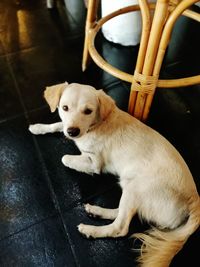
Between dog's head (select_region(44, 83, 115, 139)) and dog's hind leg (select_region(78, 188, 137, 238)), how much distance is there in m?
→ 0.32

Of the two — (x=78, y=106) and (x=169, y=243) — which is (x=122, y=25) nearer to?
(x=78, y=106)

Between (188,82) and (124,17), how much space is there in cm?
77

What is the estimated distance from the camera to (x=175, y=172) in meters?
1.07

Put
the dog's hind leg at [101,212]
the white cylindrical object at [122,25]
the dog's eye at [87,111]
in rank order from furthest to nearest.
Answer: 1. the white cylindrical object at [122,25]
2. the dog's hind leg at [101,212]
3. the dog's eye at [87,111]

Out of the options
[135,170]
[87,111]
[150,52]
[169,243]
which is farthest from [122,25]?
[169,243]

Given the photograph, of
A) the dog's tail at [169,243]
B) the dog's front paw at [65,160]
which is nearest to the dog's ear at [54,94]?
the dog's front paw at [65,160]

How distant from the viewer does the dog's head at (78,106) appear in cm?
108

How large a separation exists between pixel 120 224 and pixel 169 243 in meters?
0.21


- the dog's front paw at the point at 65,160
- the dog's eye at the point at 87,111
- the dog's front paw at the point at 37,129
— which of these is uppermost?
the dog's eye at the point at 87,111

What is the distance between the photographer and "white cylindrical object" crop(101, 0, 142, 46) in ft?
5.73

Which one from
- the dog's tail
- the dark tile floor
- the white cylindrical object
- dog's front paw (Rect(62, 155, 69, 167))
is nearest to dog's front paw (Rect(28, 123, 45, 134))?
the dark tile floor

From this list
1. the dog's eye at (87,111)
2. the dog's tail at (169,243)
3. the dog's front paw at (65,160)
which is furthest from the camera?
the dog's front paw at (65,160)

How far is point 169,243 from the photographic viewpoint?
39.3 inches

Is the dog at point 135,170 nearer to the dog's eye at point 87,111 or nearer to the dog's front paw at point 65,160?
the dog's eye at point 87,111
